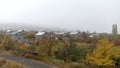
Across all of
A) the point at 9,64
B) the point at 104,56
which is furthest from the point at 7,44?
the point at 104,56

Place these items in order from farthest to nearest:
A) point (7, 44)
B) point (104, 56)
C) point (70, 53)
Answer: point (7, 44) < point (70, 53) < point (104, 56)

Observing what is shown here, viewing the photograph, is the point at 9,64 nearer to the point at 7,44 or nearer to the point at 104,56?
the point at 104,56

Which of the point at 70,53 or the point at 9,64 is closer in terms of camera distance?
the point at 9,64

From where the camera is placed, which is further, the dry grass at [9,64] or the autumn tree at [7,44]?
the autumn tree at [7,44]

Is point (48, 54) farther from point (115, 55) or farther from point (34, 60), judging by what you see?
point (115, 55)

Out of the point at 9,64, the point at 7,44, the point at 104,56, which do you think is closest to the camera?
the point at 9,64

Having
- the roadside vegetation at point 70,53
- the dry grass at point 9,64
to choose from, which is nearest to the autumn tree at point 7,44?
the roadside vegetation at point 70,53

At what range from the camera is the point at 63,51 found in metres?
24.8

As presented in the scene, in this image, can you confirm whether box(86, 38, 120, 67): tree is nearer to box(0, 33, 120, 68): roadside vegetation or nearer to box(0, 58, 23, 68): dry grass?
box(0, 33, 120, 68): roadside vegetation

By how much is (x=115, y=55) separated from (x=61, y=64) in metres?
5.30

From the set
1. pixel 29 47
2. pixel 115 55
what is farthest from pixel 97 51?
pixel 29 47

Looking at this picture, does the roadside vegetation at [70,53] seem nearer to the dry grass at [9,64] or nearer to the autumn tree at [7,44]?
→ the autumn tree at [7,44]

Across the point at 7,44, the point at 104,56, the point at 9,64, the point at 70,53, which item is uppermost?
the point at 7,44

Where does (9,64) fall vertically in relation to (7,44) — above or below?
below
